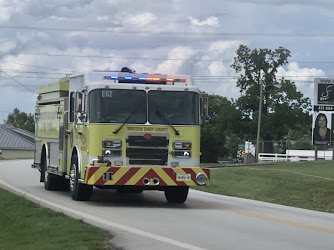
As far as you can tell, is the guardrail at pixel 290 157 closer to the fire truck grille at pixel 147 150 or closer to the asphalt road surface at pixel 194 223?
the asphalt road surface at pixel 194 223

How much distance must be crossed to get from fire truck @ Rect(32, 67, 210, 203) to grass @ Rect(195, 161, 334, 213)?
5.58 m

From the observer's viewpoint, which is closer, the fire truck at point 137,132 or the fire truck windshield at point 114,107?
the fire truck at point 137,132

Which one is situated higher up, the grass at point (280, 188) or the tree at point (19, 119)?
the tree at point (19, 119)

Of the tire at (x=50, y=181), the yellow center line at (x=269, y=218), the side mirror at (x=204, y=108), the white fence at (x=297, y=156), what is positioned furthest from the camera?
the white fence at (x=297, y=156)

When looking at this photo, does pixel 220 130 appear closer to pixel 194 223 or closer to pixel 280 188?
pixel 280 188

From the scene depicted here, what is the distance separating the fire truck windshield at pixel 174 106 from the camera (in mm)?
16250

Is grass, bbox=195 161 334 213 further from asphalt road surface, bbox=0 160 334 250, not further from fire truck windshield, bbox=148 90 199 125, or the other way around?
fire truck windshield, bbox=148 90 199 125

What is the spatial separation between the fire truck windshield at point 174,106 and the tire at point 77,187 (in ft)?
7.83

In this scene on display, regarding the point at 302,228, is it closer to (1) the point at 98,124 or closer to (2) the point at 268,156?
(1) the point at 98,124

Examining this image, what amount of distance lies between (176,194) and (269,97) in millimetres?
70110

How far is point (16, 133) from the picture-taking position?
113 metres

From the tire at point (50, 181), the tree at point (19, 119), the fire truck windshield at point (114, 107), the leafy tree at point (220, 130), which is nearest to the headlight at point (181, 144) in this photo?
the fire truck windshield at point (114, 107)

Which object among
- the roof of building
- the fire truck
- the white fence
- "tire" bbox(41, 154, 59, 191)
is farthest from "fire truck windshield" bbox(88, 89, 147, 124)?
the roof of building

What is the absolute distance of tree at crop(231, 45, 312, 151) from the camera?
8450cm
